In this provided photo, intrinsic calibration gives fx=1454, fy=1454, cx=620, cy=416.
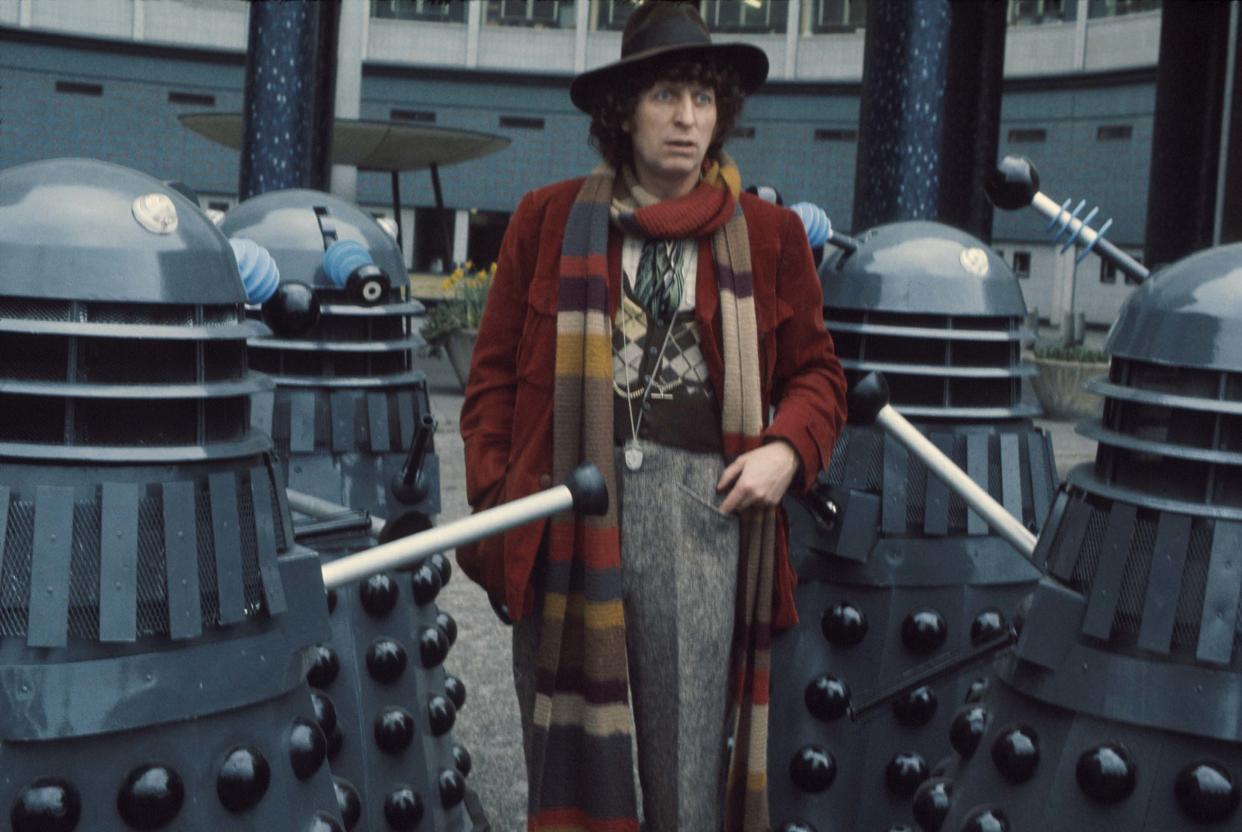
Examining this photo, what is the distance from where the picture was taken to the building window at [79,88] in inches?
1145

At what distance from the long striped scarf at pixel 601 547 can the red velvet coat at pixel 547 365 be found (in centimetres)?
4

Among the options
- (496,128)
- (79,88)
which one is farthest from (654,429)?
(496,128)

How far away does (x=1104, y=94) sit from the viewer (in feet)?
90.4

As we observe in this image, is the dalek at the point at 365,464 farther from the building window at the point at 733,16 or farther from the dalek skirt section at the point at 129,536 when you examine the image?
the building window at the point at 733,16

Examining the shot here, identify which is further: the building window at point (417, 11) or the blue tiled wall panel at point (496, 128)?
the building window at point (417, 11)

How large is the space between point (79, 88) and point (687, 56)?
29513mm

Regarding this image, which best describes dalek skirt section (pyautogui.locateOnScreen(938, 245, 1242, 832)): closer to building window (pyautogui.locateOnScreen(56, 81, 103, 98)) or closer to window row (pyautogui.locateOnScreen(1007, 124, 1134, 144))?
window row (pyautogui.locateOnScreen(1007, 124, 1134, 144))

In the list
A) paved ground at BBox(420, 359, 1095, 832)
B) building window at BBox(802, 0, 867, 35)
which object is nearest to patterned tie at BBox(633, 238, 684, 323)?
paved ground at BBox(420, 359, 1095, 832)

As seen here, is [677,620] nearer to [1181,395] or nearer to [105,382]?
[1181,395]

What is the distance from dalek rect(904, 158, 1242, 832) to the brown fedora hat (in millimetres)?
861

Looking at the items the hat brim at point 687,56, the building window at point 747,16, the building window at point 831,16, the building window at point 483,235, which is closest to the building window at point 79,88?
the building window at point 483,235

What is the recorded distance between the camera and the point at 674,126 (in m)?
2.50

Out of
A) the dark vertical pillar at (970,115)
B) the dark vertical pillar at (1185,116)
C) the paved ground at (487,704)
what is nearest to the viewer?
the paved ground at (487,704)

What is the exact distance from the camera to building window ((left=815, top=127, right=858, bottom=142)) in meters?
29.9
